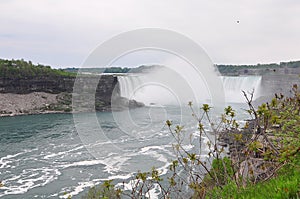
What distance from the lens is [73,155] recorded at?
18562 millimetres

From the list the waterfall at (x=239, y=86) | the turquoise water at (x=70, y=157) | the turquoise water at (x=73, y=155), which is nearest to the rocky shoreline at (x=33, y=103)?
the turquoise water at (x=73, y=155)

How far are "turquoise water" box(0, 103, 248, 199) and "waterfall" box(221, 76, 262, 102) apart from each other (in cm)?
1960

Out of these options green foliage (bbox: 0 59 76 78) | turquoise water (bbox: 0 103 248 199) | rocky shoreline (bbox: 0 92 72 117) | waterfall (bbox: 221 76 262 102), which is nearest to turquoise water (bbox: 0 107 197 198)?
turquoise water (bbox: 0 103 248 199)

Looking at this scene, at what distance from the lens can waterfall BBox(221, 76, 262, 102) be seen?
43191 mm

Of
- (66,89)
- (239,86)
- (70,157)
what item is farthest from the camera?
(66,89)

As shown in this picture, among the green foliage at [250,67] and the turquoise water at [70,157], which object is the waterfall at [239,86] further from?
the turquoise water at [70,157]

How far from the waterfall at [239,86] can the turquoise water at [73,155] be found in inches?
772

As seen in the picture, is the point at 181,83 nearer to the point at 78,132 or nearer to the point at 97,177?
the point at 97,177

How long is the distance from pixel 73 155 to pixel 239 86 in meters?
33.2

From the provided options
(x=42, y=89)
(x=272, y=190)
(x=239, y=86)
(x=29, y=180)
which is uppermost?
(x=239, y=86)

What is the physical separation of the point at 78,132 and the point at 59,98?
64.0ft

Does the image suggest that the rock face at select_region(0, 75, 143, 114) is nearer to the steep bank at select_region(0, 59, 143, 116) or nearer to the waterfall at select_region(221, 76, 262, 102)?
the steep bank at select_region(0, 59, 143, 116)

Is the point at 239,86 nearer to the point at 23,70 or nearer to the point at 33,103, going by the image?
the point at 33,103

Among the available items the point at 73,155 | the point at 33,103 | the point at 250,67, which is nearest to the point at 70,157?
the point at 73,155
